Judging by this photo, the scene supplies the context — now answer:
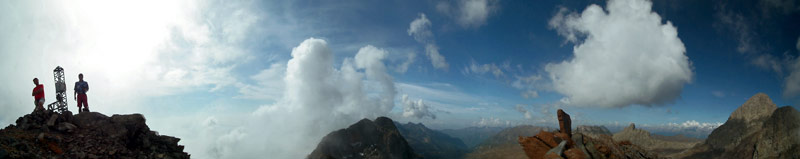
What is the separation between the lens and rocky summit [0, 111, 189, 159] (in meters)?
18.9

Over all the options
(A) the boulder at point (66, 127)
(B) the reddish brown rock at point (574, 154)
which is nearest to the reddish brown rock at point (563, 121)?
(B) the reddish brown rock at point (574, 154)

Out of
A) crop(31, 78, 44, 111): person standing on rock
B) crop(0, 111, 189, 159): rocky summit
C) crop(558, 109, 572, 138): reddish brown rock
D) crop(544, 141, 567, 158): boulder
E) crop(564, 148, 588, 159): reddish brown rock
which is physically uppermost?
crop(31, 78, 44, 111): person standing on rock

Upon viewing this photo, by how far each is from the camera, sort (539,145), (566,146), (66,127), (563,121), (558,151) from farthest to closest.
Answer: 1. (563,121)
2. (539,145)
3. (66,127)
4. (566,146)
5. (558,151)

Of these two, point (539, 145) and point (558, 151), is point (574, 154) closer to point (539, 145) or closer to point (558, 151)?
point (558, 151)

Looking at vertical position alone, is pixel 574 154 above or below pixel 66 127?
below

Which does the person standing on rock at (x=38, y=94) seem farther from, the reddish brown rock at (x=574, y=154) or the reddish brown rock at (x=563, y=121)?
the reddish brown rock at (x=563, y=121)

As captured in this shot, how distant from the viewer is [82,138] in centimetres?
2197

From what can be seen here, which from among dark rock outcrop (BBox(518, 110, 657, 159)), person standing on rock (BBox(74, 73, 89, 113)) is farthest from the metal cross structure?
dark rock outcrop (BBox(518, 110, 657, 159))

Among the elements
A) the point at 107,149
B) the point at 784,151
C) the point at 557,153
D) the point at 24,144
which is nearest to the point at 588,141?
the point at 557,153

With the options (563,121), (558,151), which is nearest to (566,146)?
(558,151)

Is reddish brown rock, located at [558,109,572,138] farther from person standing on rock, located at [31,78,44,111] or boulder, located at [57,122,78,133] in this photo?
person standing on rock, located at [31,78,44,111]

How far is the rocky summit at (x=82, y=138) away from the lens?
742 inches

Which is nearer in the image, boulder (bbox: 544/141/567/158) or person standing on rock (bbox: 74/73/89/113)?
boulder (bbox: 544/141/567/158)

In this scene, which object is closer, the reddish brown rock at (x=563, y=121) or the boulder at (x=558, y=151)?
the boulder at (x=558, y=151)
